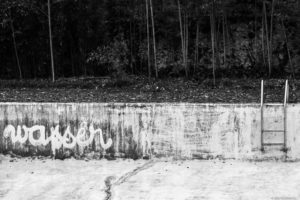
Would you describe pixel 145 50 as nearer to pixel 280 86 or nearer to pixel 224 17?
pixel 224 17

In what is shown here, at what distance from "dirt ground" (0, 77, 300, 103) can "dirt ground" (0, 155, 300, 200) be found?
340 centimetres

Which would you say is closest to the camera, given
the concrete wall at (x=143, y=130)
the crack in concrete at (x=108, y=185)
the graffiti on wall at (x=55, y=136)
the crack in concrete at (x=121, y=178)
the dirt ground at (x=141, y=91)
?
the crack in concrete at (x=108, y=185)

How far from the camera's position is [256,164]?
31.4 feet

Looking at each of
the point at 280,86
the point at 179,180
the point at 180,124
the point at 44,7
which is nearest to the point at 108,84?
the point at 44,7

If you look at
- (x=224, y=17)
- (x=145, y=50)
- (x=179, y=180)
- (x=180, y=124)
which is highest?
(x=224, y=17)

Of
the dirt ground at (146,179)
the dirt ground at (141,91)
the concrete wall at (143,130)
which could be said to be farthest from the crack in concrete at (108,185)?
the dirt ground at (141,91)

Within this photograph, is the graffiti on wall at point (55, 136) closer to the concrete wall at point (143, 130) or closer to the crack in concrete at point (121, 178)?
the concrete wall at point (143, 130)

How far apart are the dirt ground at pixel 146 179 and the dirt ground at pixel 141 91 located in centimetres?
340

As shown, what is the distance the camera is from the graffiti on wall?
10.1m

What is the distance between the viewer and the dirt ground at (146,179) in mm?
8227

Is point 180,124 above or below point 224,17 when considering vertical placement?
below

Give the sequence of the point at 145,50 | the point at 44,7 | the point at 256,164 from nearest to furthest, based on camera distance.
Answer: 1. the point at 256,164
2. the point at 44,7
3. the point at 145,50

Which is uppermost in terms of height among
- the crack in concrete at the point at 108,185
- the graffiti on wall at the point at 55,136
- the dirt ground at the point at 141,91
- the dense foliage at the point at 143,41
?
the dense foliage at the point at 143,41

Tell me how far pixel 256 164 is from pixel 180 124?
1806mm
